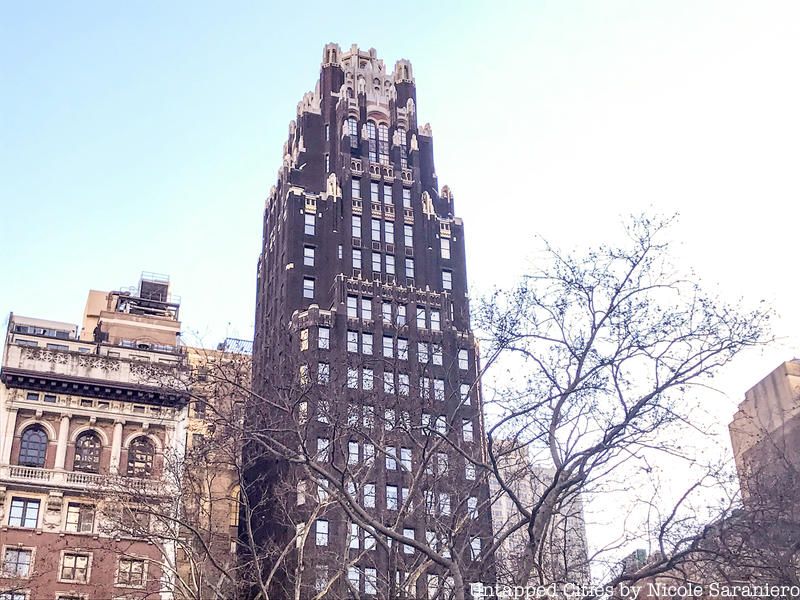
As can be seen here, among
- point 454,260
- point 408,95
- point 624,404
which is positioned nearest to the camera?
point 624,404

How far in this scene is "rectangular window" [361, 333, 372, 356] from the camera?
7731cm

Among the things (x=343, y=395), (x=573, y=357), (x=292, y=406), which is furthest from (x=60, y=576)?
(x=573, y=357)

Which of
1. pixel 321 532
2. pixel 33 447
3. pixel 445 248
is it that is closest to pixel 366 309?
pixel 445 248

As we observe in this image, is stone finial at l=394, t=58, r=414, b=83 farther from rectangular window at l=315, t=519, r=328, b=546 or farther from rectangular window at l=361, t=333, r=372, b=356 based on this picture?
rectangular window at l=315, t=519, r=328, b=546

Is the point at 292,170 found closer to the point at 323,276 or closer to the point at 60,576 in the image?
Answer: the point at 323,276

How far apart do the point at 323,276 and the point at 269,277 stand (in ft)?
30.1

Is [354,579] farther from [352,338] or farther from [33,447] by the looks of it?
[352,338]

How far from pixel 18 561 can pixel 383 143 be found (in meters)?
56.8

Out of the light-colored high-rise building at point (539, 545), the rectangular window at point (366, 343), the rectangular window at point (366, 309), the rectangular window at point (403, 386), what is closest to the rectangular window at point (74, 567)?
the rectangular window at point (403, 386)

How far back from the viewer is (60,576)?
47.8 m

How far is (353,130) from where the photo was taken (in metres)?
94.4

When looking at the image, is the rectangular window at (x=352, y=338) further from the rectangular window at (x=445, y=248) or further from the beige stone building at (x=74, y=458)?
the beige stone building at (x=74, y=458)

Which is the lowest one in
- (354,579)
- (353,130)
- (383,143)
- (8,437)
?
(354,579)

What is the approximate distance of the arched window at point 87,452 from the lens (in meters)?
52.0
